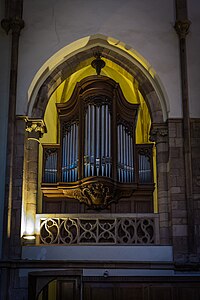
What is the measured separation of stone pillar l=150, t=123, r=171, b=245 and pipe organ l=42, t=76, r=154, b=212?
80 cm

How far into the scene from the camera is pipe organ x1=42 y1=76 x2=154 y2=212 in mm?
12258

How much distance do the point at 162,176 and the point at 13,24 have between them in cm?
465

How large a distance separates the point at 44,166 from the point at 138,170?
2.15m

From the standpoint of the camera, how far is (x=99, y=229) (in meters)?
11.6

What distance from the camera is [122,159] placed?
494 inches

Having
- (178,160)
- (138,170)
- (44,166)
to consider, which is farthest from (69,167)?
(178,160)

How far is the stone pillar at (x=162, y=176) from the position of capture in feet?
37.8

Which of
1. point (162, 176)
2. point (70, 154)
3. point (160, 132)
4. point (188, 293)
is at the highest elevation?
point (160, 132)

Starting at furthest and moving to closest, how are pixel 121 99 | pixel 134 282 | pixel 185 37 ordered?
1. pixel 121 99
2. pixel 185 37
3. pixel 134 282

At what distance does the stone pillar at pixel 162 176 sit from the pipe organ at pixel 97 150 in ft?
2.63

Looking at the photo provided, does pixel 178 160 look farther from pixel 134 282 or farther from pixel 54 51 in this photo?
pixel 54 51

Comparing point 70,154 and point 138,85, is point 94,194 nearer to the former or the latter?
point 70,154

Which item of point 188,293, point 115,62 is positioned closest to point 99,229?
point 188,293

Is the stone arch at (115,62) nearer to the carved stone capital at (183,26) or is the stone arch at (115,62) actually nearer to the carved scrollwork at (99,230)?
the carved stone capital at (183,26)
